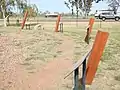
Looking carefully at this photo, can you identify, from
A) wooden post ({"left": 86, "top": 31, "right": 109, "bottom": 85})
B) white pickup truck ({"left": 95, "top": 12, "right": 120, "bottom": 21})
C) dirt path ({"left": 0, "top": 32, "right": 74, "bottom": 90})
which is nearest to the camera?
wooden post ({"left": 86, "top": 31, "right": 109, "bottom": 85})

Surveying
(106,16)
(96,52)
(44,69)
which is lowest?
(106,16)

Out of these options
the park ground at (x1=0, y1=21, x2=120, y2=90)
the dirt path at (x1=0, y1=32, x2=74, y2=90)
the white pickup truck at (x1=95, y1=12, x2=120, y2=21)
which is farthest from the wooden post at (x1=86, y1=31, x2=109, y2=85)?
the white pickup truck at (x1=95, y1=12, x2=120, y2=21)

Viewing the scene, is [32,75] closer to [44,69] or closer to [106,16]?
[44,69]

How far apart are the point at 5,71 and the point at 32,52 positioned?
3.71 m

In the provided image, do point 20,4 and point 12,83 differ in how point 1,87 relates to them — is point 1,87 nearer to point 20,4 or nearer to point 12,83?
point 12,83

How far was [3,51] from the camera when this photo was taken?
13031 millimetres

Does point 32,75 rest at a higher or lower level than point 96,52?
lower

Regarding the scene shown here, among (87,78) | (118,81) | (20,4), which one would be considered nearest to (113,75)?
(118,81)

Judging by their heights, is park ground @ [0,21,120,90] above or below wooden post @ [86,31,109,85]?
below

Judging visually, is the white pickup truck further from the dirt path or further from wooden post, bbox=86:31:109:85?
wooden post, bbox=86:31:109:85

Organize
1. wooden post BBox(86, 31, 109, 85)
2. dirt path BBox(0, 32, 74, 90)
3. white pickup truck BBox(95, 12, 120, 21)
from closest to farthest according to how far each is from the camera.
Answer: wooden post BBox(86, 31, 109, 85), dirt path BBox(0, 32, 74, 90), white pickup truck BBox(95, 12, 120, 21)

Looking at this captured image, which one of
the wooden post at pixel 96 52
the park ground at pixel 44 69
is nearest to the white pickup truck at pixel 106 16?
the park ground at pixel 44 69

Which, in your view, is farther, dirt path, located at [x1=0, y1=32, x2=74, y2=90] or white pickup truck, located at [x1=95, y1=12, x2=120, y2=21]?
white pickup truck, located at [x1=95, y1=12, x2=120, y2=21]

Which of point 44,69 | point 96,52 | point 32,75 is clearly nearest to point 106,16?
point 44,69
